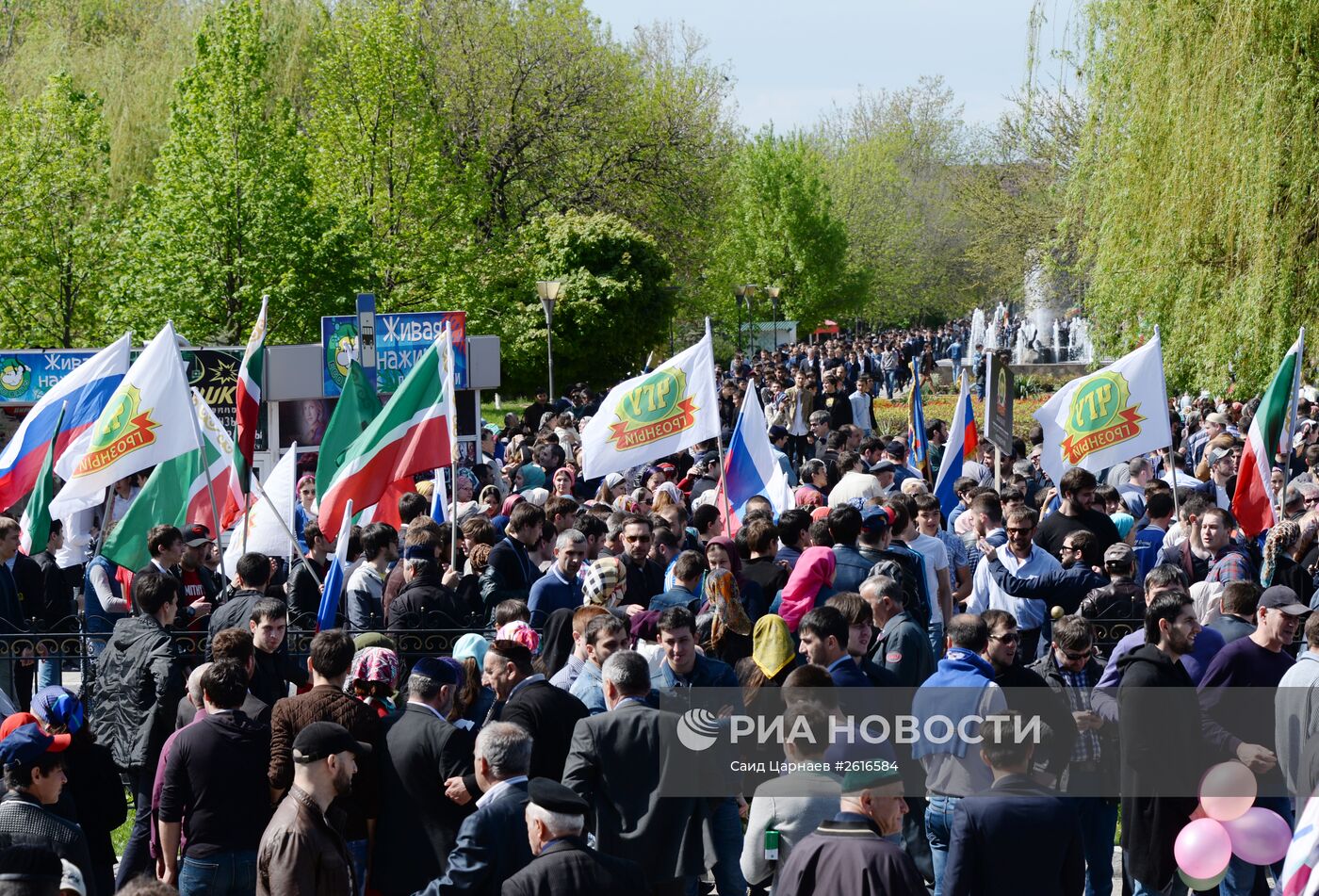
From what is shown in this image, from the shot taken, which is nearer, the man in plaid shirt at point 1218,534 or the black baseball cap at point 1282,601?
the black baseball cap at point 1282,601

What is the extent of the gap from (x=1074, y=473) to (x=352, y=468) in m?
4.99

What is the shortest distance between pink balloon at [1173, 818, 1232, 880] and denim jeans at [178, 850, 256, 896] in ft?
13.0

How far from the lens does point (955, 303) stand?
83312mm

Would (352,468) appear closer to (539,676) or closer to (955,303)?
(539,676)

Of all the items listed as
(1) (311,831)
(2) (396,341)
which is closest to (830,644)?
(1) (311,831)

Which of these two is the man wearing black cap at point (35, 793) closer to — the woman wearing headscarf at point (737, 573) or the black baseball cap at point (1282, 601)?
the woman wearing headscarf at point (737, 573)

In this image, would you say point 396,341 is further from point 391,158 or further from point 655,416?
point 391,158

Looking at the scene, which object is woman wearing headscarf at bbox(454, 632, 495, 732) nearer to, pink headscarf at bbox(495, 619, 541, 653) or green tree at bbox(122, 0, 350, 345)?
pink headscarf at bbox(495, 619, 541, 653)

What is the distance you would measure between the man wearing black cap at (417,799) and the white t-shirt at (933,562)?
13.4 feet

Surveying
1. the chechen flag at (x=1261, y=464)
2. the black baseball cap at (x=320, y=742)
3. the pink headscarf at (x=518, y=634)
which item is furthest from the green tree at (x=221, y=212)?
the black baseball cap at (x=320, y=742)

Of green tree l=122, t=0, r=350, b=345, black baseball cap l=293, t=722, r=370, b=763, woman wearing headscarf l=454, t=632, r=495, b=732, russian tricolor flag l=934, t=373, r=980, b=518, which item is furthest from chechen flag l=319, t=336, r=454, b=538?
green tree l=122, t=0, r=350, b=345

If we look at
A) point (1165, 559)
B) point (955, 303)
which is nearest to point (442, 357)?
point (1165, 559)

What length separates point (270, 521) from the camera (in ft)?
37.4

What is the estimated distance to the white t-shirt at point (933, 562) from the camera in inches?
374
